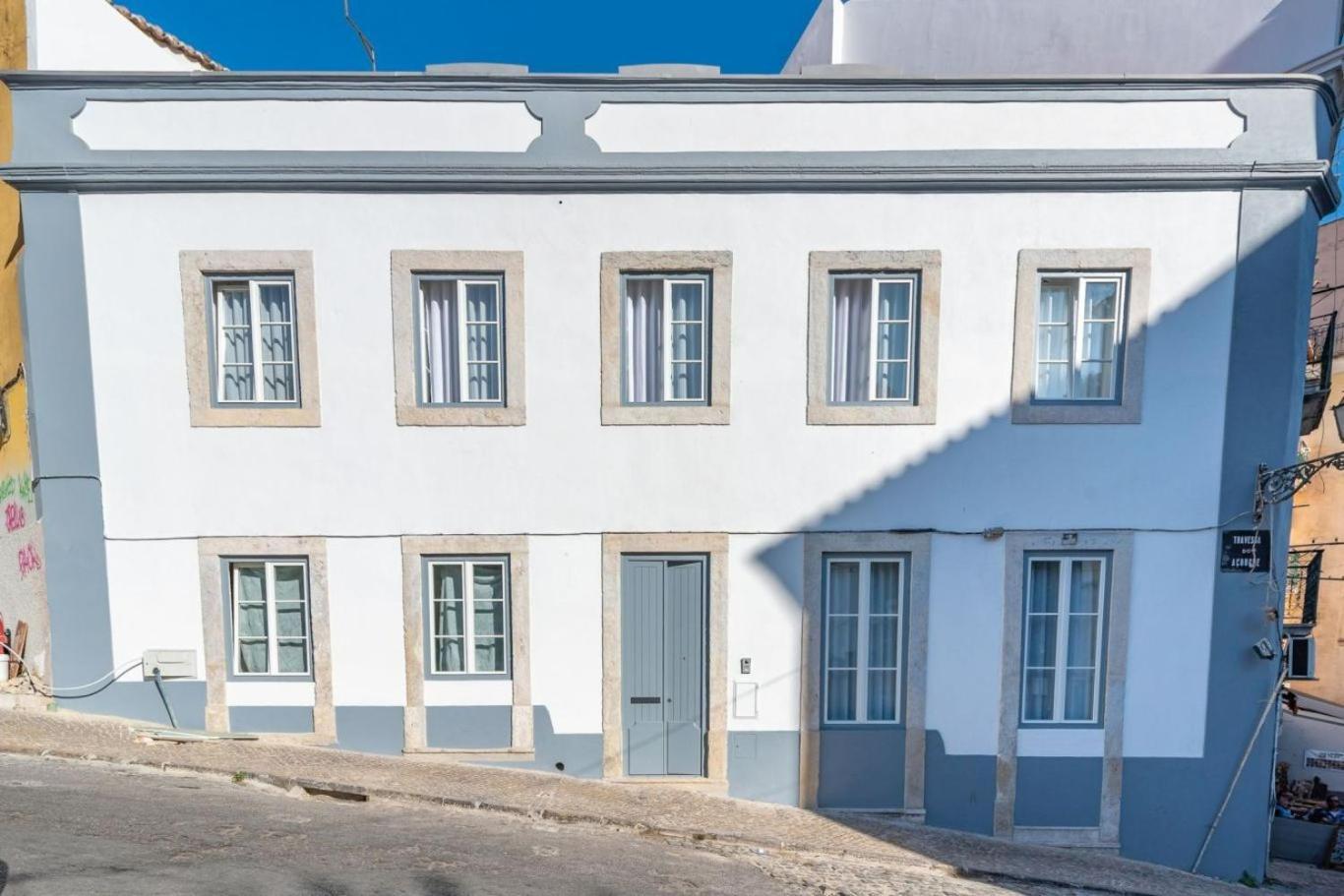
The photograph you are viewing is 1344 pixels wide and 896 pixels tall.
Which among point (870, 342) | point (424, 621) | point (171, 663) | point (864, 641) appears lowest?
point (171, 663)

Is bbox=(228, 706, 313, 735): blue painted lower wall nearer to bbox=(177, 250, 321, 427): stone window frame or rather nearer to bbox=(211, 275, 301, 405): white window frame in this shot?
bbox=(177, 250, 321, 427): stone window frame

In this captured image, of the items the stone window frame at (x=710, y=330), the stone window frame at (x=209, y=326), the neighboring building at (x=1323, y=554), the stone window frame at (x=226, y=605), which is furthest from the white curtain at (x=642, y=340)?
the neighboring building at (x=1323, y=554)

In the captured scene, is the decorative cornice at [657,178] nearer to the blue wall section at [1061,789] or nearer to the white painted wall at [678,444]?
the white painted wall at [678,444]

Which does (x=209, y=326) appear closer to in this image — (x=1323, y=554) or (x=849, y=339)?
(x=849, y=339)

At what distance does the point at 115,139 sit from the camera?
17.9 feet

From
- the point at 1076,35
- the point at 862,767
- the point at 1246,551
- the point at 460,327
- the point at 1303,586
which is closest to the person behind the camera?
the point at 1246,551

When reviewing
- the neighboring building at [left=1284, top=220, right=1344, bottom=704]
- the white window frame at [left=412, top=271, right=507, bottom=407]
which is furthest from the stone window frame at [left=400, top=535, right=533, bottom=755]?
the neighboring building at [left=1284, top=220, right=1344, bottom=704]

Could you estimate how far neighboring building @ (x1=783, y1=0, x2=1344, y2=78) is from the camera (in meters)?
6.06

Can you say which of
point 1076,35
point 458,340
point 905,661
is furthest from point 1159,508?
point 458,340

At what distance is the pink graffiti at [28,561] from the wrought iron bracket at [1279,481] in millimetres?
11977

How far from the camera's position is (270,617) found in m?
5.77

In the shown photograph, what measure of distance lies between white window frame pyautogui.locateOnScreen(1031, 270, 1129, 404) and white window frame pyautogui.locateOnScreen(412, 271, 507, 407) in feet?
16.5

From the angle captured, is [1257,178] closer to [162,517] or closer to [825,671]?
[825,671]

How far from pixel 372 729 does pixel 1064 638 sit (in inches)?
268
